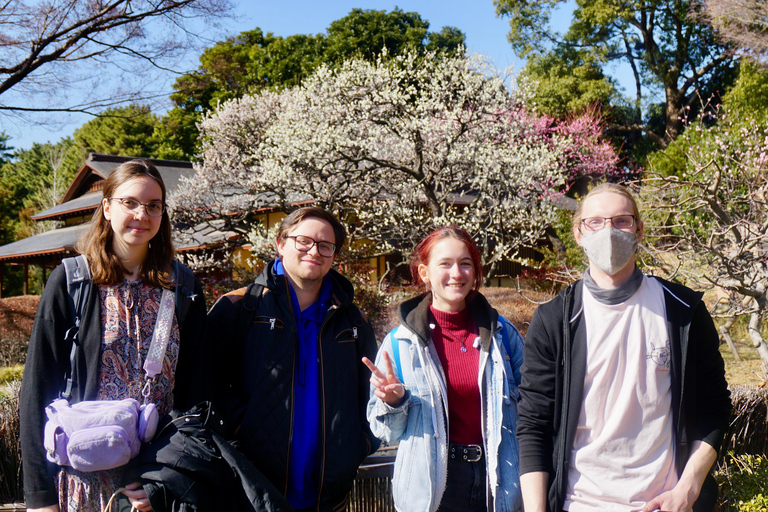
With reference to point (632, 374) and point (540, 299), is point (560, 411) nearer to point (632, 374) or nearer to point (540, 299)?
point (632, 374)

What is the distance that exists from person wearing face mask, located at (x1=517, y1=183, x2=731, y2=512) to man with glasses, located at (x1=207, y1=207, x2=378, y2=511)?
0.78 m

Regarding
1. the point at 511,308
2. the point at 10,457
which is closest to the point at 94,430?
the point at 10,457

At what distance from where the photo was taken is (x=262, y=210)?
14.0 meters

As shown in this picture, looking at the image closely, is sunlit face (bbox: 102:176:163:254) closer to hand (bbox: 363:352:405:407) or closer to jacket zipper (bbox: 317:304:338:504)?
jacket zipper (bbox: 317:304:338:504)

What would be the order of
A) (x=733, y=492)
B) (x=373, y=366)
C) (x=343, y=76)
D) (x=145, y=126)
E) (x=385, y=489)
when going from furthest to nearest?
(x=145, y=126) → (x=343, y=76) → (x=385, y=489) → (x=733, y=492) → (x=373, y=366)

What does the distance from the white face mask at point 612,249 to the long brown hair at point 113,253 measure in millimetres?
1694

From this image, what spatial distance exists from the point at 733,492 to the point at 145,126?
3810 cm

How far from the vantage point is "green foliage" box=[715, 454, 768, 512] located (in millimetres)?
2957

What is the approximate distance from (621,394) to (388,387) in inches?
33.0

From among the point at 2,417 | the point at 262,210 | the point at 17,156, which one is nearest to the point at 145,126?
the point at 17,156

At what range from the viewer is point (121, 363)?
2188mm

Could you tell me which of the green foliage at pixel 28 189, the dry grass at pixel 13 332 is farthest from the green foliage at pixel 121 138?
the dry grass at pixel 13 332

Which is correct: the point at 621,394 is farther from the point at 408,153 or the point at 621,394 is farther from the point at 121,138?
the point at 121,138

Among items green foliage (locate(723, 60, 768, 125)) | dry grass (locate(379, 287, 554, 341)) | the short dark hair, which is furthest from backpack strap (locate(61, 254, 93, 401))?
green foliage (locate(723, 60, 768, 125))
